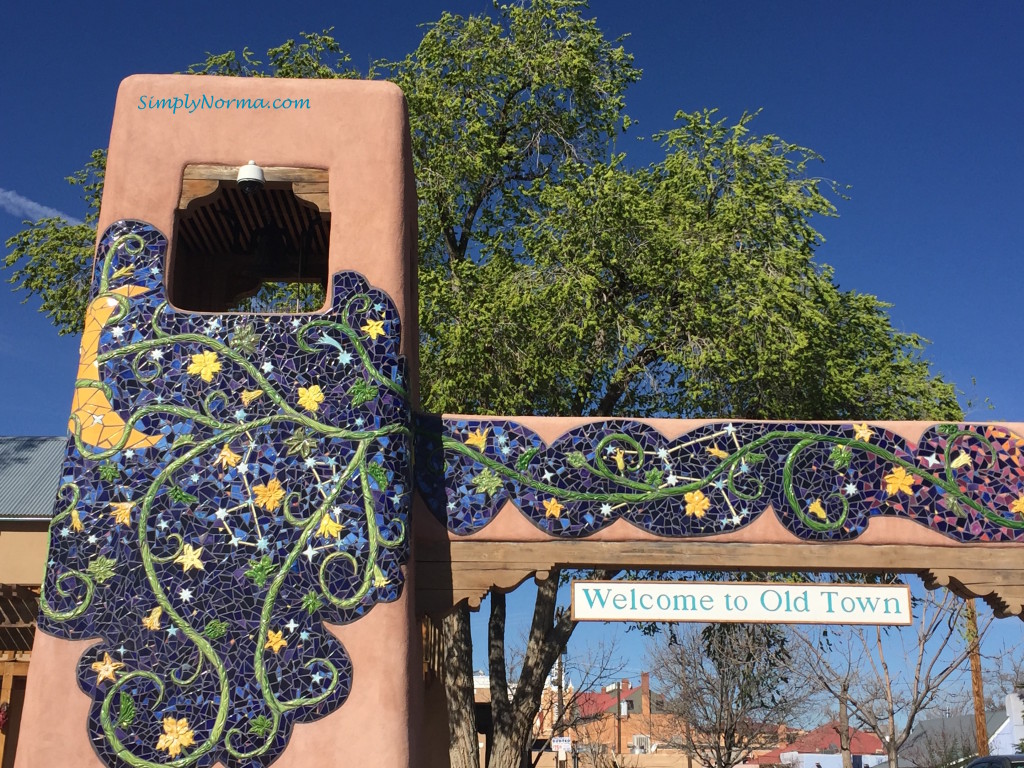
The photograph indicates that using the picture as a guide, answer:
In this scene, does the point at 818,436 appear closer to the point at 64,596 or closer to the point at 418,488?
the point at 418,488

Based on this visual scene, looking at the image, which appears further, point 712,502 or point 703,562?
point 712,502

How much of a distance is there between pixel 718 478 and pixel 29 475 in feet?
58.6

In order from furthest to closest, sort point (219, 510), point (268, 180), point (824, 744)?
point (824, 744) < point (268, 180) < point (219, 510)

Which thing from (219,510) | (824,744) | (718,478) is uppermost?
(718,478)

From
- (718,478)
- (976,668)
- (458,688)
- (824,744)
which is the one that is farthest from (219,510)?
(824,744)

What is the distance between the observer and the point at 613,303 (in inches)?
581

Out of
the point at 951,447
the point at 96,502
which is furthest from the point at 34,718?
the point at 951,447

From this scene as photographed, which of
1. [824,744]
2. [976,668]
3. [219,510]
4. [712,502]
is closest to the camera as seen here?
[219,510]

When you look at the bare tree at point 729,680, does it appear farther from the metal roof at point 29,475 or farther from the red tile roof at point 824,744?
the red tile roof at point 824,744

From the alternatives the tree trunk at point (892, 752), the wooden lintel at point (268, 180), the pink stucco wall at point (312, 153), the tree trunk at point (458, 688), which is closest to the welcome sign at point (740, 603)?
the pink stucco wall at point (312, 153)

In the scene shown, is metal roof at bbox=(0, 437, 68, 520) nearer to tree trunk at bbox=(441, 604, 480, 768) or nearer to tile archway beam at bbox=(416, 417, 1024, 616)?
tree trunk at bbox=(441, 604, 480, 768)

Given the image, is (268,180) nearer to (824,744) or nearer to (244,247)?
(244,247)

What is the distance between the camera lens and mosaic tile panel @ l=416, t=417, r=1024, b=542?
7496mm

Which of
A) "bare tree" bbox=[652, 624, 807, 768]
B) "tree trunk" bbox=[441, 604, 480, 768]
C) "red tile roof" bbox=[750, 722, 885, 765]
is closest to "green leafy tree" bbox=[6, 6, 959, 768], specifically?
"tree trunk" bbox=[441, 604, 480, 768]
